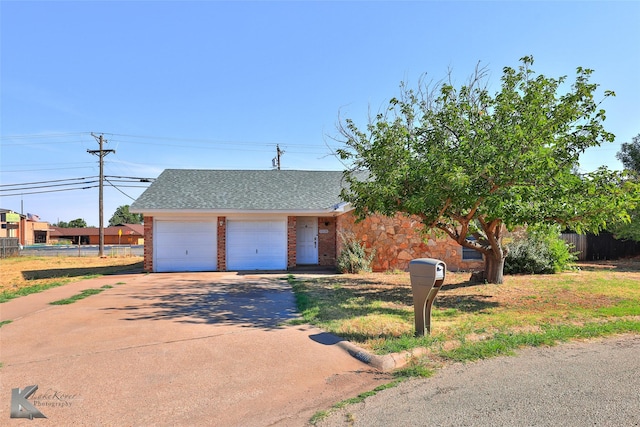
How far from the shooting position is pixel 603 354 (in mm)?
5496

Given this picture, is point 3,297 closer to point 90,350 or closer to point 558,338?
point 90,350

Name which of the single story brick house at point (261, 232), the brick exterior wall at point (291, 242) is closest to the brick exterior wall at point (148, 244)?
the single story brick house at point (261, 232)

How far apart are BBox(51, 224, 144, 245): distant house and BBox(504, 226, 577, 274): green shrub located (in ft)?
182

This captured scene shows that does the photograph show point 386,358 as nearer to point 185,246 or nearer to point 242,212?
point 242,212

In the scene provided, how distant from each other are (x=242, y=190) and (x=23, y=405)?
15.7m

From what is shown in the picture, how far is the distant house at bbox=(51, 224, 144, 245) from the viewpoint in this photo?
63978 millimetres

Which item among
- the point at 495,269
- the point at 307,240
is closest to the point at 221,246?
the point at 307,240

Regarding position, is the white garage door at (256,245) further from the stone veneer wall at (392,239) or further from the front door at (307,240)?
the stone veneer wall at (392,239)

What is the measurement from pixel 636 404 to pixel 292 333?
4.66 m

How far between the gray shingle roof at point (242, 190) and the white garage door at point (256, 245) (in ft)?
3.22

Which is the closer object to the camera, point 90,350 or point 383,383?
point 383,383

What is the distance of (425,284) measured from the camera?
627 cm

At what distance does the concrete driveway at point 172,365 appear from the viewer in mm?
4156

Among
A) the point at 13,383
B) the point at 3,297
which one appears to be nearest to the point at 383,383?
the point at 13,383
